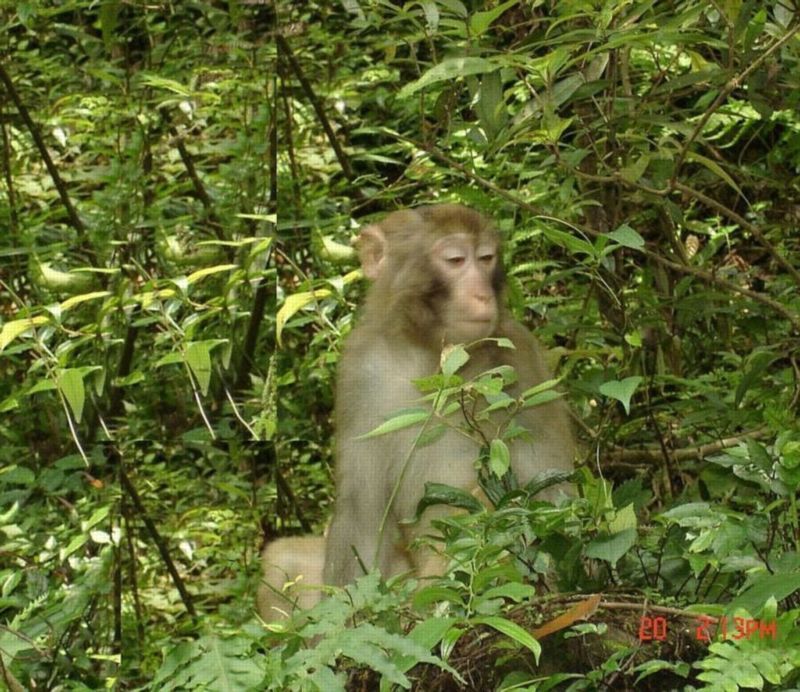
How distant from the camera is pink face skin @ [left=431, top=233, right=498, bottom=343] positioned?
385 cm

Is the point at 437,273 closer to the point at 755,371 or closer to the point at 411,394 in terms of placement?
the point at 411,394

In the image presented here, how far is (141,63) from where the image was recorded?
432cm

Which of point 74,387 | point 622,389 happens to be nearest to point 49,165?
point 74,387

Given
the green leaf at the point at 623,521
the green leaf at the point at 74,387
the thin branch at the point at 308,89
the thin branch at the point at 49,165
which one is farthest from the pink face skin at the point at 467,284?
the thin branch at the point at 49,165

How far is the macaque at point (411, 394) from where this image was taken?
3969 mm

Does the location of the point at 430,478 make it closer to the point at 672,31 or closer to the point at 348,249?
the point at 348,249

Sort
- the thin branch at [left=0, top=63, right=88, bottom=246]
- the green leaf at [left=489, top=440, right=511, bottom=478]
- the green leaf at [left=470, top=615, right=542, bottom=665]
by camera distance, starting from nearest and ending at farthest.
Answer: the green leaf at [left=470, top=615, right=542, bottom=665], the green leaf at [left=489, top=440, right=511, bottom=478], the thin branch at [left=0, top=63, right=88, bottom=246]

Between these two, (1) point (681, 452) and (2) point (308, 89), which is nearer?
(2) point (308, 89)

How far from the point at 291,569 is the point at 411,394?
29.4 inches

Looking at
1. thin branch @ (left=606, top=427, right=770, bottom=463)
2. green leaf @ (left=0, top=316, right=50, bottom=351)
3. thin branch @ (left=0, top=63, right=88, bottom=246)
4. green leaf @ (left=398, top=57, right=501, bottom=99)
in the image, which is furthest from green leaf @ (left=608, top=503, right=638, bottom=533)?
thin branch @ (left=0, top=63, right=88, bottom=246)

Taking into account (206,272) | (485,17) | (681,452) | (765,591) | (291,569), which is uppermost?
(485,17)

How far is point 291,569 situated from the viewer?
14.1 feet

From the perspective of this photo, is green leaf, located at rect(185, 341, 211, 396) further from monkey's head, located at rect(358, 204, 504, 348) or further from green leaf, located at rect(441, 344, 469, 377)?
green leaf, located at rect(441, 344, 469, 377)

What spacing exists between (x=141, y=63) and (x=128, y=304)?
792 millimetres
